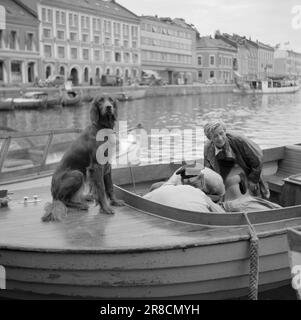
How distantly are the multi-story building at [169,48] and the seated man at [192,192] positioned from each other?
260ft

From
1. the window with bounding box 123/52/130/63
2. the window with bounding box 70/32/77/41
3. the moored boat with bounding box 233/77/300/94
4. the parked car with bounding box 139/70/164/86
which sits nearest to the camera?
the window with bounding box 70/32/77/41

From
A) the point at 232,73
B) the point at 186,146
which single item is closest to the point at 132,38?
the point at 232,73

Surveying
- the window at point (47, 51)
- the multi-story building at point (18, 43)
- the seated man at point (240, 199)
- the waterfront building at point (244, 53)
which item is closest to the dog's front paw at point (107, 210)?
the seated man at point (240, 199)

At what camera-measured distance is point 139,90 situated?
63125mm

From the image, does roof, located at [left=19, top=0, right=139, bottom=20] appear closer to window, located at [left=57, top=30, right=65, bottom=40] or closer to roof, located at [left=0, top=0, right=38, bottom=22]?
roof, located at [left=0, top=0, right=38, bottom=22]

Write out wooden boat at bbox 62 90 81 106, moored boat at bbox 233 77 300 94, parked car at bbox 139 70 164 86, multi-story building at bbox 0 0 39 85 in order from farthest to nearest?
1. moored boat at bbox 233 77 300 94
2. parked car at bbox 139 70 164 86
3. multi-story building at bbox 0 0 39 85
4. wooden boat at bbox 62 90 81 106

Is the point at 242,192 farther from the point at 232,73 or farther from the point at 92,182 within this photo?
the point at 232,73

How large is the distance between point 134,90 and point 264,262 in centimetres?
5833

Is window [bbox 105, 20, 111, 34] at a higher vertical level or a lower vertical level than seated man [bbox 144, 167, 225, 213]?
higher

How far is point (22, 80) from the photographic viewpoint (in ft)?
194

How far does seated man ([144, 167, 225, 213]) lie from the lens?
521 cm

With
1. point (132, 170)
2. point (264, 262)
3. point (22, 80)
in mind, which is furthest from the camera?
point (22, 80)

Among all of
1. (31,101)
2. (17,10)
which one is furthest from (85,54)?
(31,101)

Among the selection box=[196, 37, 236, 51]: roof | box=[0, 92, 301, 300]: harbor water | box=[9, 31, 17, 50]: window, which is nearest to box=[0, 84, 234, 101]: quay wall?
box=[0, 92, 301, 300]: harbor water
